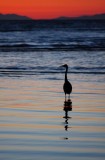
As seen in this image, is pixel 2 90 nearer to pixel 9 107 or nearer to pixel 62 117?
pixel 9 107

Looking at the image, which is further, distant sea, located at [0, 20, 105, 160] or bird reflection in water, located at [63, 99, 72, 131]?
bird reflection in water, located at [63, 99, 72, 131]

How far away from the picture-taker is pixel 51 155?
8.32 metres

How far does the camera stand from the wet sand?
8.55 meters

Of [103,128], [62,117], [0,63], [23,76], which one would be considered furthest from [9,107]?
[0,63]

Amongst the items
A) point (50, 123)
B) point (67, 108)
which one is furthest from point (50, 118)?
point (67, 108)

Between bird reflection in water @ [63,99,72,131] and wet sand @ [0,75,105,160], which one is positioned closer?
wet sand @ [0,75,105,160]

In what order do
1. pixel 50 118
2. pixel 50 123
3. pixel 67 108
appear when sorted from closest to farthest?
pixel 50 123 < pixel 50 118 < pixel 67 108

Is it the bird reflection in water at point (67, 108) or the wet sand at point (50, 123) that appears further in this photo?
the bird reflection in water at point (67, 108)

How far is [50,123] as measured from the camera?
11.2 metres

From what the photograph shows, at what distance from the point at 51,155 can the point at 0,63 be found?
2179cm

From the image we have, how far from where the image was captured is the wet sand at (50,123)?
8555mm

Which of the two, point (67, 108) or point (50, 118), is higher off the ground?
point (67, 108)

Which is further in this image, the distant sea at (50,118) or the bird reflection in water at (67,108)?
the bird reflection in water at (67,108)

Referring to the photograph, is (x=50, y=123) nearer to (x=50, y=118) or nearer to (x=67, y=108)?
(x=50, y=118)
